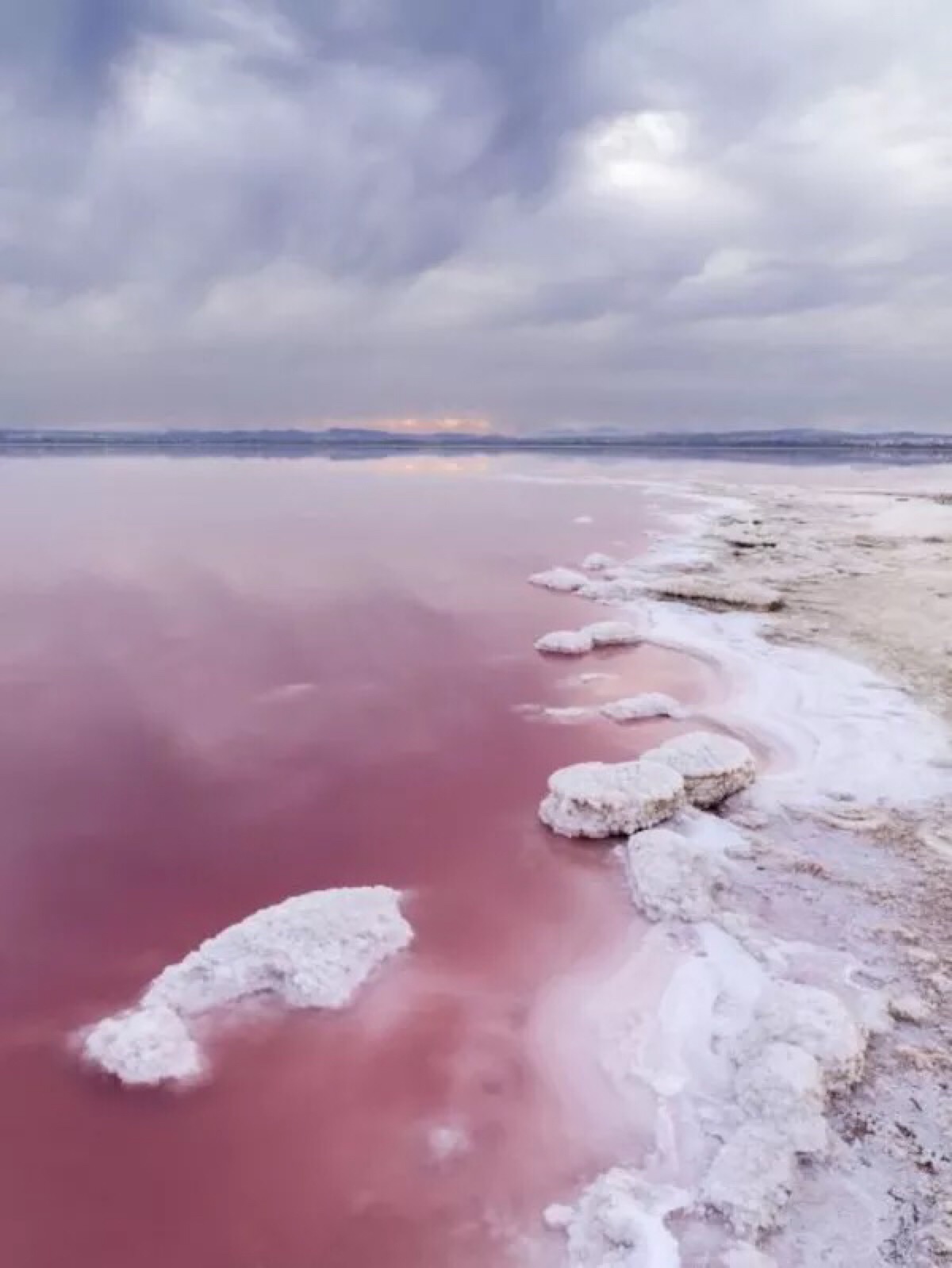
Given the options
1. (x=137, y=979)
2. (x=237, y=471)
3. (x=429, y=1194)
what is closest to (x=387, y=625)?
(x=137, y=979)

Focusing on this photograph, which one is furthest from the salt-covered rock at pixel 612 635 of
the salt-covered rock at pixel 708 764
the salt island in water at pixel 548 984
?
the salt-covered rock at pixel 708 764

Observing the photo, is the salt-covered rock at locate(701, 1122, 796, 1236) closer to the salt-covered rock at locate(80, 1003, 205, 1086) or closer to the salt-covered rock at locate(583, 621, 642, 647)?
the salt-covered rock at locate(80, 1003, 205, 1086)

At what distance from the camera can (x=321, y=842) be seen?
532 cm

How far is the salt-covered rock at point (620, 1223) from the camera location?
2.66 metres

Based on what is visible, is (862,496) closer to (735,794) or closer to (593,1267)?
(735,794)

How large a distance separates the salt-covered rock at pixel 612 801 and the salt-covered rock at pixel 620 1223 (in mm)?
2361

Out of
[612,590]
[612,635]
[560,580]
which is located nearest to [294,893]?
[612,635]

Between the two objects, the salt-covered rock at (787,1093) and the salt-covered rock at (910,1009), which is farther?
the salt-covered rock at (910,1009)

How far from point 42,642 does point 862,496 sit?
27084 millimetres

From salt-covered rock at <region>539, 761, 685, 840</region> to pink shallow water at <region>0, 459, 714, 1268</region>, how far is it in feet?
0.59

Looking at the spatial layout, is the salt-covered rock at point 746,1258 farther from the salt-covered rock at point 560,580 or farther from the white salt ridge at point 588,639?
A: the salt-covered rock at point 560,580

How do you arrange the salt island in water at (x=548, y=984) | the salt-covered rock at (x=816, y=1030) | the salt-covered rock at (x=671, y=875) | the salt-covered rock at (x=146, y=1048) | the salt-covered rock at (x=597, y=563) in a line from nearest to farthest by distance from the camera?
1. the salt island in water at (x=548, y=984)
2. the salt-covered rock at (x=816, y=1030)
3. the salt-covered rock at (x=146, y=1048)
4. the salt-covered rock at (x=671, y=875)
5. the salt-covered rock at (x=597, y=563)

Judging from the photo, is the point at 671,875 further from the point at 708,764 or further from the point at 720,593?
the point at 720,593

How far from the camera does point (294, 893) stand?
4754 mm
